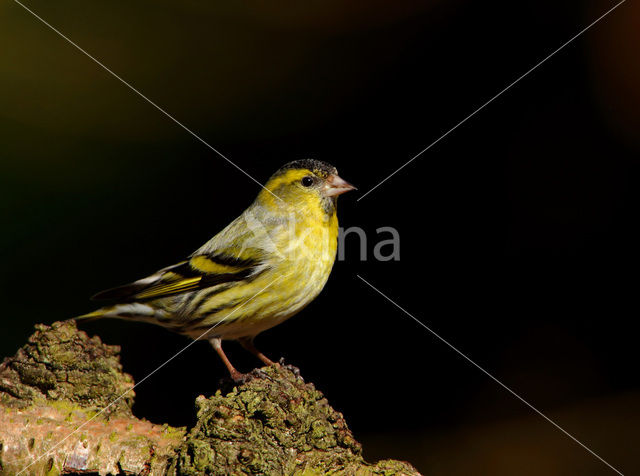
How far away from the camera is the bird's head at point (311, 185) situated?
122 inches

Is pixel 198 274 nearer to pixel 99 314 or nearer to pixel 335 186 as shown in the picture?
pixel 99 314

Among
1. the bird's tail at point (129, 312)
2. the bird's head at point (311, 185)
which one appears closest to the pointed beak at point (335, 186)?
the bird's head at point (311, 185)

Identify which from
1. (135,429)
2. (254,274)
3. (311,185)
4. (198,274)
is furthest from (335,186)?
(135,429)

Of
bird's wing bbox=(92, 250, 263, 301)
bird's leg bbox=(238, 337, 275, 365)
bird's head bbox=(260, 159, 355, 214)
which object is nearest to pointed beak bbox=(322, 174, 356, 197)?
bird's head bbox=(260, 159, 355, 214)

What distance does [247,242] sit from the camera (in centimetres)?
308

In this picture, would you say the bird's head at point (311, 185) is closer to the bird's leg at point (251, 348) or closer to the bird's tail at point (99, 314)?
the bird's leg at point (251, 348)

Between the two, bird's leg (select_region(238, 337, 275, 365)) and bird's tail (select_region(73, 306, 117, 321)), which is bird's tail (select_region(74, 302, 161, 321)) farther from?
bird's leg (select_region(238, 337, 275, 365))

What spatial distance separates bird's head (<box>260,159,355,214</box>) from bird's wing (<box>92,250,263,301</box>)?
362 mm

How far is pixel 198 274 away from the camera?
302 cm

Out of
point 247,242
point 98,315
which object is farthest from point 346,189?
point 98,315

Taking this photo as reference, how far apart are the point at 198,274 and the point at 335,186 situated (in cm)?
75

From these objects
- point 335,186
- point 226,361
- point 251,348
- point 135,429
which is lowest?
point 135,429

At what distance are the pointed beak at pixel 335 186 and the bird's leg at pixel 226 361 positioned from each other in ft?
2.76

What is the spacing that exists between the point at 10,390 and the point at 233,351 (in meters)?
1.54
